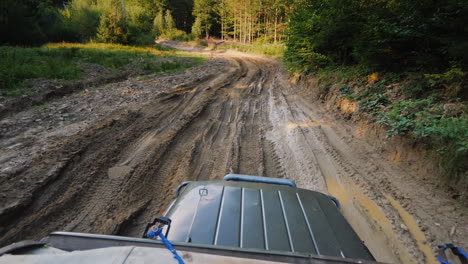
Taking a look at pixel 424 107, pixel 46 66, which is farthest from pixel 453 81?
pixel 46 66

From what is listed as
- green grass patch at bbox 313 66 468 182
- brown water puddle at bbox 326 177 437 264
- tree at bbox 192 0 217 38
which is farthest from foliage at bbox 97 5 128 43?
brown water puddle at bbox 326 177 437 264

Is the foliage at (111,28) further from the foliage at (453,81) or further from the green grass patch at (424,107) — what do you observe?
the foliage at (453,81)

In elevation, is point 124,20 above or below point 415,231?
above

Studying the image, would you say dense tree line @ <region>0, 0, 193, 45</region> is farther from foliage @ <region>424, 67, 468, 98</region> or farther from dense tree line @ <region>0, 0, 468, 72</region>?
foliage @ <region>424, 67, 468, 98</region>

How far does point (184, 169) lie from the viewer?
4172mm

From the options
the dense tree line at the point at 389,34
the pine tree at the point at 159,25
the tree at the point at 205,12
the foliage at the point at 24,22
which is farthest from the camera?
the tree at the point at 205,12

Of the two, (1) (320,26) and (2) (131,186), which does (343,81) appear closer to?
(1) (320,26)

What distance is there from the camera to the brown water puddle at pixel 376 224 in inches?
105

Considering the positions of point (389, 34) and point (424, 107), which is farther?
point (389, 34)

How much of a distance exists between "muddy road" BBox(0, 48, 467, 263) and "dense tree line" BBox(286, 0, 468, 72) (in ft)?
6.70

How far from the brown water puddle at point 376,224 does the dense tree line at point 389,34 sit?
3.04 m

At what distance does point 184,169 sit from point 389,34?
5.48 metres

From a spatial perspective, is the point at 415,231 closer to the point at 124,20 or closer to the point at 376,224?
the point at 376,224

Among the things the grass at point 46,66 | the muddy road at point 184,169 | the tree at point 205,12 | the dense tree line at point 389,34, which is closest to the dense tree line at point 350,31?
the dense tree line at point 389,34
